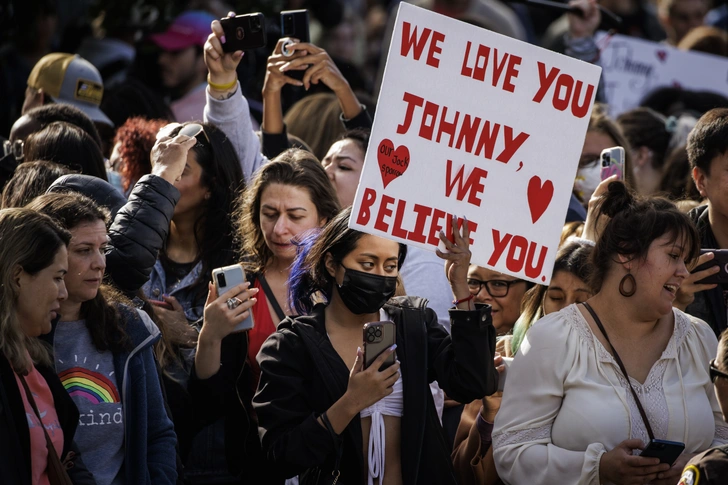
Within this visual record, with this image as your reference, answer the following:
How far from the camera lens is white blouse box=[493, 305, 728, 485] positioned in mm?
3918

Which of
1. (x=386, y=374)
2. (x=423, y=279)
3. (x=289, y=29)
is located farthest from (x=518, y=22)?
(x=386, y=374)

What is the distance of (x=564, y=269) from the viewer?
487 centimetres

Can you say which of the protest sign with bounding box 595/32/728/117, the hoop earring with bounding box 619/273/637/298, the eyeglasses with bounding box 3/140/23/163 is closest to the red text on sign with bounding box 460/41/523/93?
the hoop earring with bounding box 619/273/637/298

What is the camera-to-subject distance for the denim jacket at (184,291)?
201 inches

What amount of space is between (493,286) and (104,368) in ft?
6.36

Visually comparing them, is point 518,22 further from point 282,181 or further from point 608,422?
point 608,422

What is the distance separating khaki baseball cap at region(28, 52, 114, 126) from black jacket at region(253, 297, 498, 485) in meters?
3.26

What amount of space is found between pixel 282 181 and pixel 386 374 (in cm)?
149

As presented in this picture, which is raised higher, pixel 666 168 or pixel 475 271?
pixel 666 168

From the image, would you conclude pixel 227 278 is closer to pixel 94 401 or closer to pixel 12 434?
pixel 94 401

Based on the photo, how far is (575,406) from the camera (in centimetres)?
394

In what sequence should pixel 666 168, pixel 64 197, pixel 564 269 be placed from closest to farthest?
pixel 64 197, pixel 564 269, pixel 666 168

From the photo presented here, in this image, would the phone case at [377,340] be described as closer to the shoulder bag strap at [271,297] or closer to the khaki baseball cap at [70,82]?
the shoulder bag strap at [271,297]

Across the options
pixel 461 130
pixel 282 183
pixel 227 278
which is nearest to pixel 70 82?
pixel 282 183
